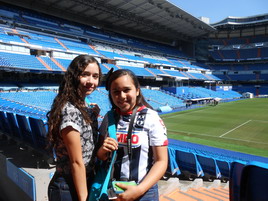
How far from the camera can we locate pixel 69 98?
5.92 feet

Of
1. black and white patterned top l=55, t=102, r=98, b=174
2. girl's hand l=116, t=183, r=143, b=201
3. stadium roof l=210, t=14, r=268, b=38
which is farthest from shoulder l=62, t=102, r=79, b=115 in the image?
stadium roof l=210, t=14, r=268, b=38

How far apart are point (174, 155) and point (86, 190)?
21.3 ft

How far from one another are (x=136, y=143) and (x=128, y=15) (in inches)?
1406

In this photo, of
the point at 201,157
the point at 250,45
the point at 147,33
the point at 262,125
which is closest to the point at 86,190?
the point at 201,157

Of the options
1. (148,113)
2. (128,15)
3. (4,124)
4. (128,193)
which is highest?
(128,15)

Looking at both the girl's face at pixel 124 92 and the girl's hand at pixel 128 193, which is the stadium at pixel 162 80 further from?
the girl's face at pixel 124 92

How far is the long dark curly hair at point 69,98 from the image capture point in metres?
1.73

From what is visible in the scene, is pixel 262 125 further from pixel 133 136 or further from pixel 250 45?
pixel 250 45

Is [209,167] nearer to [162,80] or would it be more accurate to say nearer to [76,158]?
[76,158]

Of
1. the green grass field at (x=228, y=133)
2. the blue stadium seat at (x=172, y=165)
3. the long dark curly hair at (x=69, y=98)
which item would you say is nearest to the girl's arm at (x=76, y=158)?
the long dark curly hair at (x=69, y=98)

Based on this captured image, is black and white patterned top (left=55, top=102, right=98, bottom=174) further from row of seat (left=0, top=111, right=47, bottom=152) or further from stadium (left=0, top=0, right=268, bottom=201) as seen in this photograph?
row of seat (left=0, top=111, right=47, bottom=152)

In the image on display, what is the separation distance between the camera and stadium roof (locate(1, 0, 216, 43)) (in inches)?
1164

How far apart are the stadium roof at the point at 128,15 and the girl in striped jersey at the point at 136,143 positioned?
30852mm

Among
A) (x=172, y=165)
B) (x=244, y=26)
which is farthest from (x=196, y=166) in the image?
(x=244, y=26)
